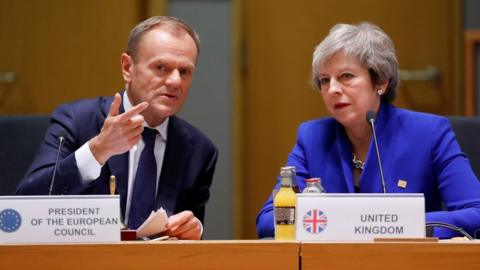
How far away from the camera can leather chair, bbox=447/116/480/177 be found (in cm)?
315

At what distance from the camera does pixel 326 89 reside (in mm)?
3045

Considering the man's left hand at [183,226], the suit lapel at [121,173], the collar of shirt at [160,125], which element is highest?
the collar of shirt at [160,125]

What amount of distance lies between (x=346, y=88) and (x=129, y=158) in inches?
33.2

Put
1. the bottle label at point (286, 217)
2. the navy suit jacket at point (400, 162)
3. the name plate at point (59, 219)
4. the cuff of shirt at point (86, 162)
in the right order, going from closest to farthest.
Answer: the name plate at point (59, 219)
the bottle label at point (286, 217)
the cuff of shirt at point (86, 162)
the navy suit jacket at point (400, 162)

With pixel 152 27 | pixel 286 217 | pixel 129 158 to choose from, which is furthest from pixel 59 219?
pixel 152 27

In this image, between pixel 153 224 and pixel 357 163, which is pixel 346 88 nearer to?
pixel 357 163

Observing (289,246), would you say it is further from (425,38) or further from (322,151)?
(425,38)

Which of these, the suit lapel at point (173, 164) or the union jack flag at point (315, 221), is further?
the suit lapel at point (173, 164)

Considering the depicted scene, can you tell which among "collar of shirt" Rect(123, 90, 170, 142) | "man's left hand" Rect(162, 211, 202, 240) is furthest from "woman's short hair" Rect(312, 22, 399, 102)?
"man's left hand" Rect(162, 211, 202, 240)

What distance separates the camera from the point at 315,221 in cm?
208

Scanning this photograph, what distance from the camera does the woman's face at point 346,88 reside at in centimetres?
301

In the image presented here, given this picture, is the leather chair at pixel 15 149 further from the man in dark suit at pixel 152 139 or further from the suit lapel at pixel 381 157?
the suit lapel at pixel 381 157

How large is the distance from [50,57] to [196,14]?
90 cm

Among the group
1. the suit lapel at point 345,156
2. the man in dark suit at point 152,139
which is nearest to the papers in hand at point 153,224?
the man in dark suit at point 152,139
